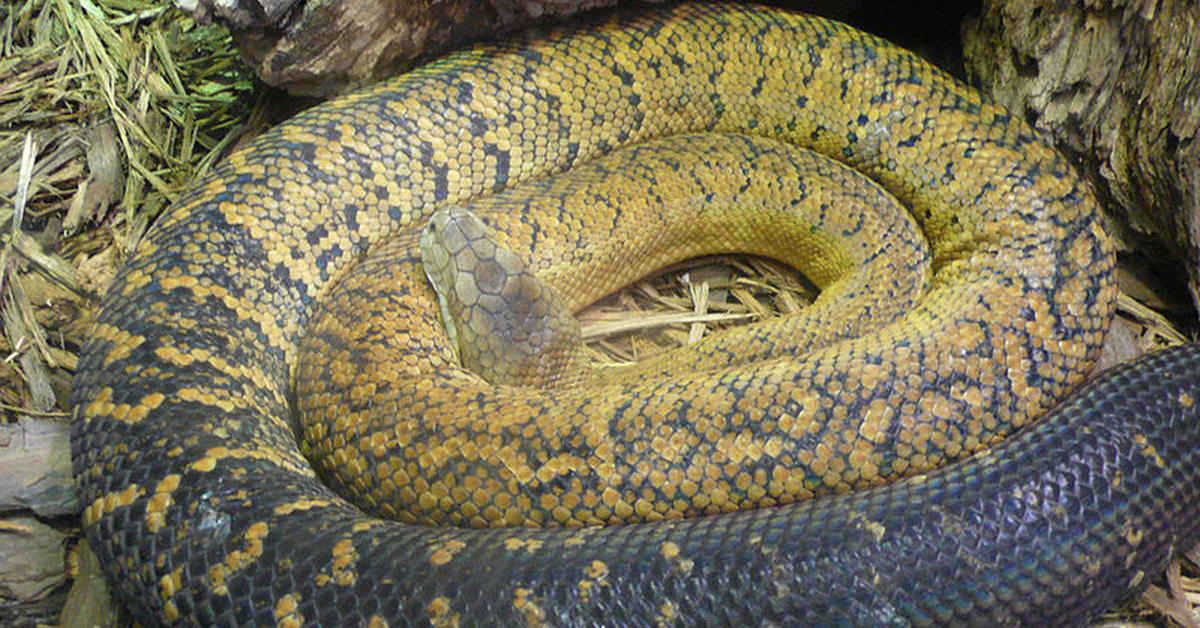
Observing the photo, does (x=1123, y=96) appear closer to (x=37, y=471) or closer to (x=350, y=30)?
(x=350, y=30)

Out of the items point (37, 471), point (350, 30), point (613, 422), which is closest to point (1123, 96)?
point (613, 422)

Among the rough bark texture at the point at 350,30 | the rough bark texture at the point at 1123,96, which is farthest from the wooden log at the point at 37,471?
the rough bark texture at the point at 1123,96

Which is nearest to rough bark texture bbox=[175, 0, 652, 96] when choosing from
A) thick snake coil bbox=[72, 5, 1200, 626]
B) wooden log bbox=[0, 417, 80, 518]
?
thick snake coil bbox=[72, 5, 1200, 626]

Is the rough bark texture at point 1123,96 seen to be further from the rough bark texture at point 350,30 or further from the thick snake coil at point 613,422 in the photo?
the rough bark texture at point 350,30

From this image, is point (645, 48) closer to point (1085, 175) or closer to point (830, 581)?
point (1085, 175)

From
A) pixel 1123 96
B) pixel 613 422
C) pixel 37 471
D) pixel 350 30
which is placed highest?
pixel 350 30

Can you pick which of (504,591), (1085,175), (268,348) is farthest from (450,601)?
(1085,175)

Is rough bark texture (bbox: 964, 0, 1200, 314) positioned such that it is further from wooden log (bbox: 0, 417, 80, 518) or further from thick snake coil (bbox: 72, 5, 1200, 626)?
wooden log (bbox: 0, 417, 80, 518)
